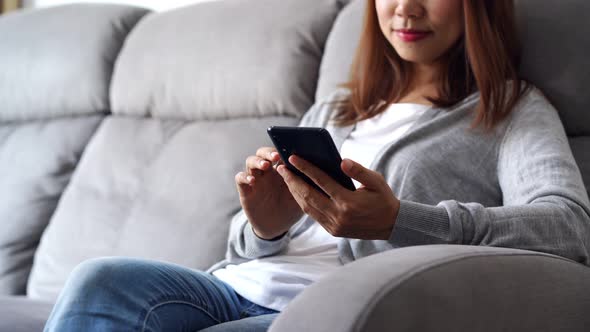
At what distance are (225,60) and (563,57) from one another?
729 mm

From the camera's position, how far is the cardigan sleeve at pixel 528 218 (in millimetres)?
922

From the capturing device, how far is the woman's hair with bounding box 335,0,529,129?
1204 millimetres

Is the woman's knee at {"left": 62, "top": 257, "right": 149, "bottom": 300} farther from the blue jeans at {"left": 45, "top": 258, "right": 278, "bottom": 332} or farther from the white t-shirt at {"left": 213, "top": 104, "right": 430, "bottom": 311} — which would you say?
the white t-shirt at {"left": 213, "top": 104, "right": 430, "bottom": 311}

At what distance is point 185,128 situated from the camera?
1.73 metres

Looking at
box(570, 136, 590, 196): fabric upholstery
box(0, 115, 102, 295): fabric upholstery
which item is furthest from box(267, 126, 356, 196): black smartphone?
box(0, 115, 102, 295): fabric upholstery

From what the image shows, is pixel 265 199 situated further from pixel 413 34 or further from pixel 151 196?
pixel 151 196

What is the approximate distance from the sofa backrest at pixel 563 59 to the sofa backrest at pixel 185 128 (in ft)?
1.50

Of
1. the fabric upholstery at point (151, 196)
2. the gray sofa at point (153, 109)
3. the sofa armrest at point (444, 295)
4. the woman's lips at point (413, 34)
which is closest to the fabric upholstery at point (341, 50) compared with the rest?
the gray sofa at point (153, 109)

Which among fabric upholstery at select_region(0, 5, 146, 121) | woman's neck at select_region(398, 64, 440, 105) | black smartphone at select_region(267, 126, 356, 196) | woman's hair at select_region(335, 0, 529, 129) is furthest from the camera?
fabric upholstery at select_region(0, 5, 146, 121)

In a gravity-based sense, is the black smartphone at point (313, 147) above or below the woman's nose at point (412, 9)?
below

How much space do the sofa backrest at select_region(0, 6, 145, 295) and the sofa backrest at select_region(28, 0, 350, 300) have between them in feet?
0.21

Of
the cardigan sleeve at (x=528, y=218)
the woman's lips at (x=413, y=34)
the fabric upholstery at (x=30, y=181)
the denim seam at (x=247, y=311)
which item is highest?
the woman's lips at (x=413, y=34)

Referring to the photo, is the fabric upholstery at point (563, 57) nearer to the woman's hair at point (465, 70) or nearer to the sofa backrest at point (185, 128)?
the woman's hair at point (465, 70)

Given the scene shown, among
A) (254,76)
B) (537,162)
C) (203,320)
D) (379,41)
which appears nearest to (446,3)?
(379,41)
